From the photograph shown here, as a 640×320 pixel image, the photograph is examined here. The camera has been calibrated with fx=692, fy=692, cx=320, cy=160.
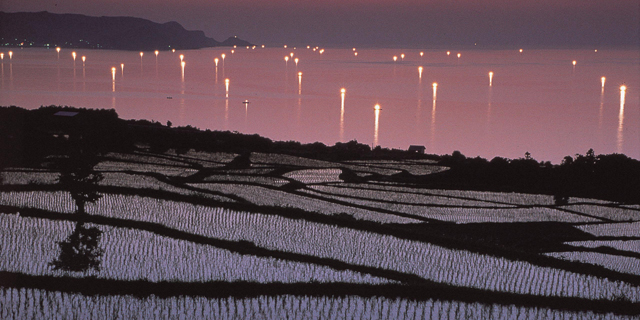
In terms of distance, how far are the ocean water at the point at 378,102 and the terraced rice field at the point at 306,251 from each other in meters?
16.1

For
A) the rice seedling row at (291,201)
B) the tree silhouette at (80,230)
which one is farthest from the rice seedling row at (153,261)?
the rice seedling row at (291,201)

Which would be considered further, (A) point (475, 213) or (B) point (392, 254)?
(A) point (475, 213)

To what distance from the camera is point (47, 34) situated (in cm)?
14900

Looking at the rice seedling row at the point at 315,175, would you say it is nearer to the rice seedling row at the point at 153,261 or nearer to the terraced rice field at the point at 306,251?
the terraced rice field at the point at 306,251

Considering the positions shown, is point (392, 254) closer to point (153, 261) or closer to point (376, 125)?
point (153, 261)

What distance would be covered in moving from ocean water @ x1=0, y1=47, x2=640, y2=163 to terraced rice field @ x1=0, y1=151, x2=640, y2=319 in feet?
52.8

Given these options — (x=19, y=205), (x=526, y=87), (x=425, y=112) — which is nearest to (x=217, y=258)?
(x=19, y=205)

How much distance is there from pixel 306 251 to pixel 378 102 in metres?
42.1

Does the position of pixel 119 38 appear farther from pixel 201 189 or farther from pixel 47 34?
pixel 201 189

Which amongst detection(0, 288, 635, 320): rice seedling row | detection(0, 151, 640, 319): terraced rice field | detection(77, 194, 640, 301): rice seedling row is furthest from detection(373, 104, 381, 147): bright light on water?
detection(0, 288, 635, 320): rice seedling row

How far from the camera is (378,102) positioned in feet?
176

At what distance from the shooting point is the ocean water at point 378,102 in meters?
37.7

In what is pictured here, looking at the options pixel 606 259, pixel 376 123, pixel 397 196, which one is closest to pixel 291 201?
pixel 397 196

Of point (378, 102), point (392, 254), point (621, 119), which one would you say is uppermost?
point (378, 102)
